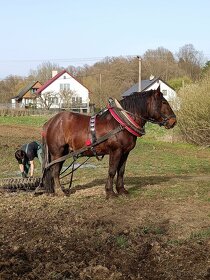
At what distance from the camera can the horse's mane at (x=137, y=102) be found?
7715 millimetres

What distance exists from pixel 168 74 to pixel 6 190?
247 ft

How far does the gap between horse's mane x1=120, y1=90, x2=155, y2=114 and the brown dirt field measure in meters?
1.71

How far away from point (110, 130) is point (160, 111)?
1.01 meters

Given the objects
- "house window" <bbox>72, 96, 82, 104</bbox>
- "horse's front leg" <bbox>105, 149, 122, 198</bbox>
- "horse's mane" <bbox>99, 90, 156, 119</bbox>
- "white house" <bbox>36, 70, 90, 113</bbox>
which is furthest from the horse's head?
"house window" <bbox>72, 96, 82, 104</bbox>

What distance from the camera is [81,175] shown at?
1180 centimetres

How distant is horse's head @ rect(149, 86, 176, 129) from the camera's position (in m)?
7.72

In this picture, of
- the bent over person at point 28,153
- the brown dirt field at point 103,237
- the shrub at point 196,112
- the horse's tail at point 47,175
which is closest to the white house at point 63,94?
the shrub at point 196,112

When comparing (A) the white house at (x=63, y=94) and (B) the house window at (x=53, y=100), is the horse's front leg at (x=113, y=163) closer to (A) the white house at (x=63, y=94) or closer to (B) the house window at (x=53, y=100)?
(A) the white house at (x=63, y=94)

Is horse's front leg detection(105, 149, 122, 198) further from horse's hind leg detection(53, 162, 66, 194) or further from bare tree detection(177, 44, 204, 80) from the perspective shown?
bare tree detection(177, 44, 204, 80)

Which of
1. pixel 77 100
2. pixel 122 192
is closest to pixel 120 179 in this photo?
pixel 122 192

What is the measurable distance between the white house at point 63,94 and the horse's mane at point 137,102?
54.6 m

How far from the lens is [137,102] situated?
775cm

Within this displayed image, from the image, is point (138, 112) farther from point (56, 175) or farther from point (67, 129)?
point (56, 175)

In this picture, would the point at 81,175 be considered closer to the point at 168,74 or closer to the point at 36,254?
the point at 36,254
